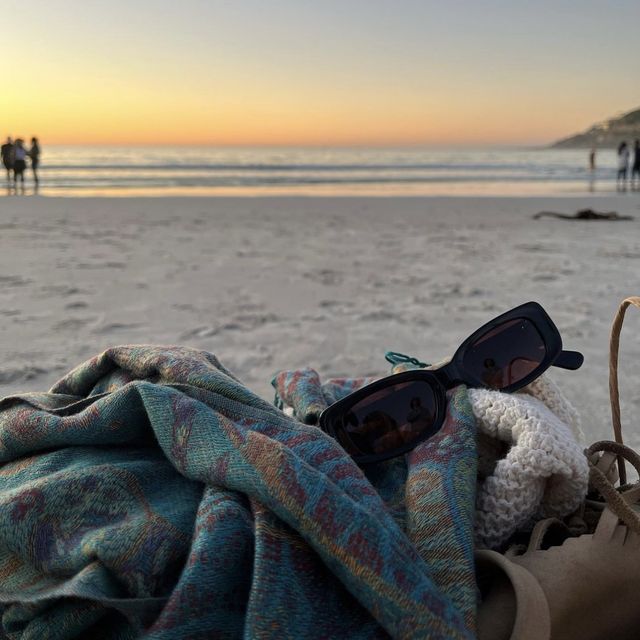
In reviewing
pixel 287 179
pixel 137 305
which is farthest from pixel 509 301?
pixel 287 179

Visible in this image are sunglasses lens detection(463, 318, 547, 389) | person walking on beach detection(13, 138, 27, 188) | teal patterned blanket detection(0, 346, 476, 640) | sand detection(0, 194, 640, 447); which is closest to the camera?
teal patterned blanket detection(0, 346, 476, 640)

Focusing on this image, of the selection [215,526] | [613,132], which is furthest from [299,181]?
[613,132]

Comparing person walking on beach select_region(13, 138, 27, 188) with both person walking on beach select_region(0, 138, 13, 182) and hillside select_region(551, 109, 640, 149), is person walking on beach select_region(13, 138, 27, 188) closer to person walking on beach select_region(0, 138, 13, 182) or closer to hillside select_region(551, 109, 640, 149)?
person walking on beach select_region(0, 138, 13, 182)

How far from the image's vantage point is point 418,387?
1.20 m

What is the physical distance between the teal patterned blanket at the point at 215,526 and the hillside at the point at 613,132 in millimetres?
56905

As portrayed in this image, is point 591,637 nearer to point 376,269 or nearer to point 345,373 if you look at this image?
point 345,373

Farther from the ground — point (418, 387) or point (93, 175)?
point (93, 175)

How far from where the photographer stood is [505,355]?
4.27ft

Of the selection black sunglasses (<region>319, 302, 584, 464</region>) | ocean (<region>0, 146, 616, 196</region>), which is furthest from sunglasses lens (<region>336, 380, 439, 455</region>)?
ocean (<region>0, 146, 616, 196</region>)

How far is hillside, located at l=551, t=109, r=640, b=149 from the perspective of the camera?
61.5 meters

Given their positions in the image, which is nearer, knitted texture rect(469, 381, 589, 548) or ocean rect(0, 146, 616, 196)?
knitted texture rect(469, 381, 589, 548)

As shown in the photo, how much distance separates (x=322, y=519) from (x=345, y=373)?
230cm

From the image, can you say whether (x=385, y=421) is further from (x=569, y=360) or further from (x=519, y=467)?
(x=569, y=360)

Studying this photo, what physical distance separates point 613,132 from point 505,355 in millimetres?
72584
